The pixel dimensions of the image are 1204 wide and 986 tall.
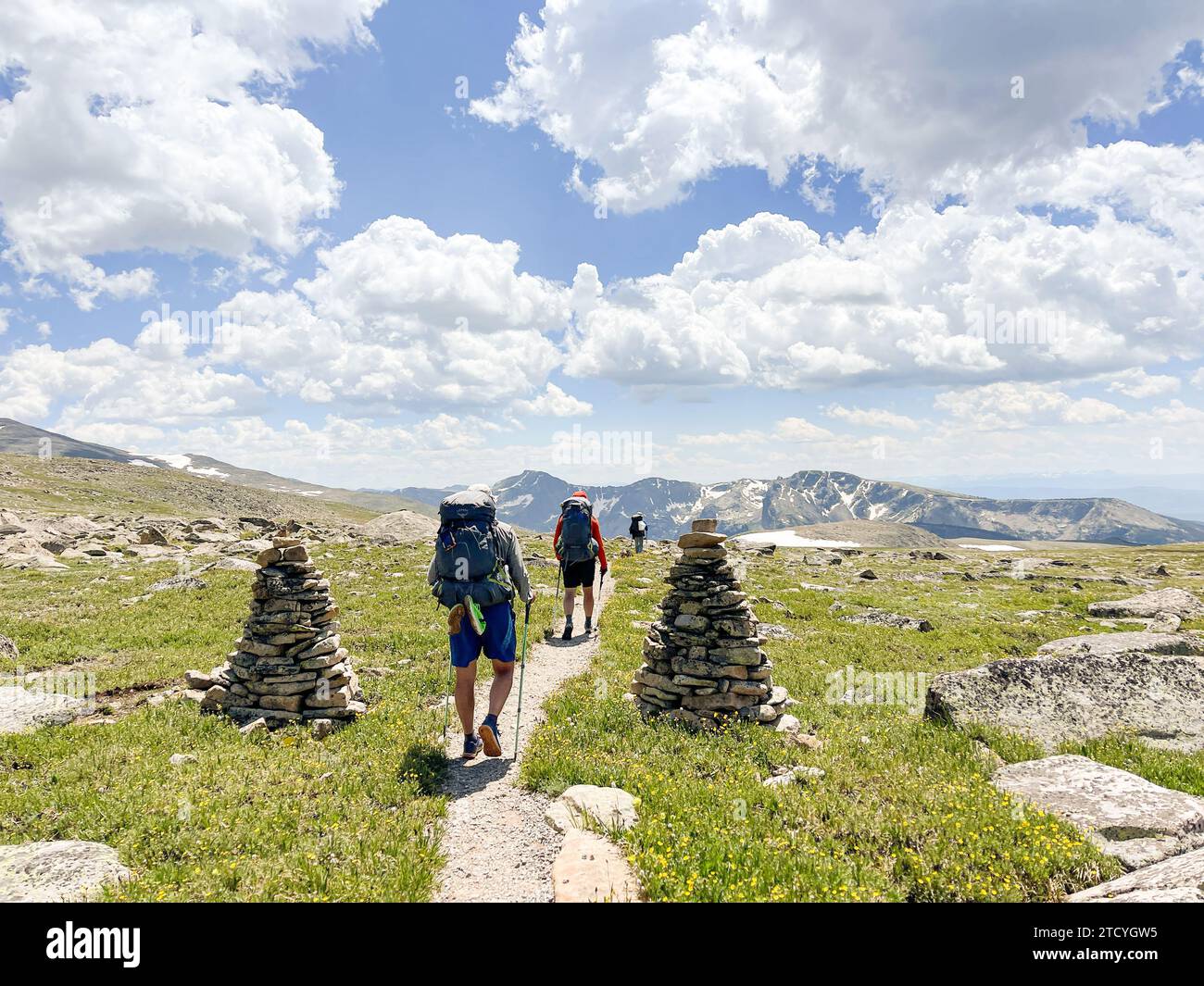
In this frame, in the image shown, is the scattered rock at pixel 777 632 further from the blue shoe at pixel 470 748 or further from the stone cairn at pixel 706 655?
the blue shoe at pixel 470 748

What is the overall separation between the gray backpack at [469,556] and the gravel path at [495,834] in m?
2.81

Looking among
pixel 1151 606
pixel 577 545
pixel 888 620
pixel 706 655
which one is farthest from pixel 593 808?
pixel 1151 606

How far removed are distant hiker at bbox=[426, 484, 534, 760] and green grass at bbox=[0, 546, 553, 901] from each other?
1.09 meters

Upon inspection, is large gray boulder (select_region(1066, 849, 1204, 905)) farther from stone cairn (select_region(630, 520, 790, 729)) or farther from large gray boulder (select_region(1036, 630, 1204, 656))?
large gray boulder (select_region(1036, 630, 1204, 656))

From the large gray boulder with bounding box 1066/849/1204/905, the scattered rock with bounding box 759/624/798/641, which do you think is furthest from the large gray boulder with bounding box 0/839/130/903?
the scattered rock with bounding box 759/624/798/641

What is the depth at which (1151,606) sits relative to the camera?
84.0ft

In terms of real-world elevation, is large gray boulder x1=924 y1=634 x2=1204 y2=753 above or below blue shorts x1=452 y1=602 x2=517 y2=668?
below

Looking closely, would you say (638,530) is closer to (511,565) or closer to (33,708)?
(511,565)

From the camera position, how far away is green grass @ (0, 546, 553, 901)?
6051mm

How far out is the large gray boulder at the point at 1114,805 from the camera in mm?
6766

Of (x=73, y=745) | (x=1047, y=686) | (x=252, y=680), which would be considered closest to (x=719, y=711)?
(x=1047, y=686)

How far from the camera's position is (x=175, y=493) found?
12962 centimetres

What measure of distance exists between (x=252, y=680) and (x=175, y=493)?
14891 cm

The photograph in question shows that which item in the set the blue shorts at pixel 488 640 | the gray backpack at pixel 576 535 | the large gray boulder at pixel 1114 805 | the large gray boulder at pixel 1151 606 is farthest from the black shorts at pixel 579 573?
the large gray boulder at pixel 1151 606
